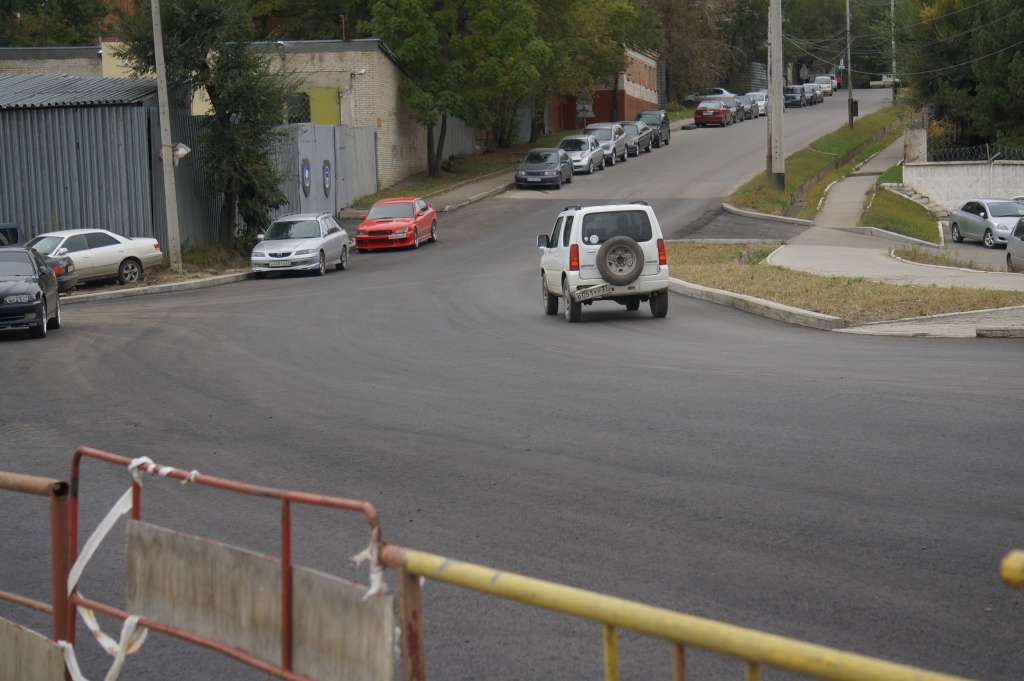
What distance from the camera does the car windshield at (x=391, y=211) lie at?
3428 cm

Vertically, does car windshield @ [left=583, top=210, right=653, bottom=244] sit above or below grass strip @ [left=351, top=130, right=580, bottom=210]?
below

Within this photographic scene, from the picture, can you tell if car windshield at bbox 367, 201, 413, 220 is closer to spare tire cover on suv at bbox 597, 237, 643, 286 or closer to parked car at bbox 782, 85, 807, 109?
spare tire cover on suv at bbox 597, 237, 643, 286

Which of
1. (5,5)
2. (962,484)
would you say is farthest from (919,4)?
(962,484)

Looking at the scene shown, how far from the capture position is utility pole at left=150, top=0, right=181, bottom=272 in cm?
2683

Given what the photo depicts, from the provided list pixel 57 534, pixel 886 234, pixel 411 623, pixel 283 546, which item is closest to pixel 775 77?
pixel 886 234

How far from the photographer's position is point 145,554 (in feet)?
15.1

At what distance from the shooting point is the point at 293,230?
29.7 meters

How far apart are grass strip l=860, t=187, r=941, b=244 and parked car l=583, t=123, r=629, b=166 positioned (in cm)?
1312

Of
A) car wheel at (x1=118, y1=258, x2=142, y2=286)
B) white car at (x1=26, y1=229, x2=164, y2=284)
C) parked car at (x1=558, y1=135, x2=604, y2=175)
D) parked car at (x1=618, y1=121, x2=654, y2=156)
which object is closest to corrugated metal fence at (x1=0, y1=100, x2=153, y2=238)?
white car at (x1=26, y1=229, x2=164, y2=284)

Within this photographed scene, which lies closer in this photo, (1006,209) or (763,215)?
(1006,209)

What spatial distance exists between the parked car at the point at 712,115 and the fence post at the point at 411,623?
70.1 m

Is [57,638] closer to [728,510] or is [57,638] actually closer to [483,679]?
[483,679]

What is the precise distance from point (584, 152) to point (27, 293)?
3601cm

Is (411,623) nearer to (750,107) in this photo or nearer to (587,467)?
(587,467)
